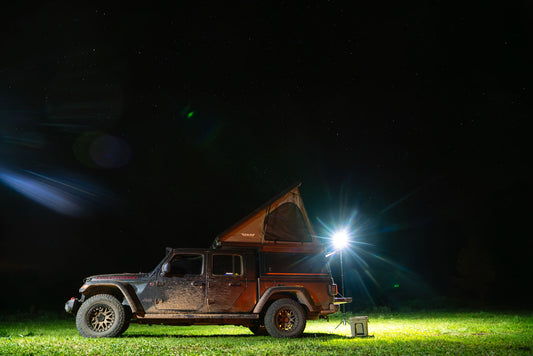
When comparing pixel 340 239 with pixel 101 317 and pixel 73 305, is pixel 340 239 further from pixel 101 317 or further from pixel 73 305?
pixel 73 305

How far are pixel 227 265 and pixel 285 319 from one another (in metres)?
1.88

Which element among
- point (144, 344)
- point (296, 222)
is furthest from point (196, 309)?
point (296, 222)

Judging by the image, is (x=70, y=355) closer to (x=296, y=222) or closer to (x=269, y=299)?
(x=269, y=299)

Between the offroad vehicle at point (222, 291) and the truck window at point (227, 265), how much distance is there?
0.08 ft

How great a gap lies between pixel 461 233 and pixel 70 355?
42.2 m

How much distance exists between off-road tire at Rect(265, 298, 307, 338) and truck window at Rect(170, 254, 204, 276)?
195cm

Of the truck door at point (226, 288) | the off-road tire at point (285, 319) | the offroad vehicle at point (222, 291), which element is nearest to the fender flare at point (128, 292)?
the offroad vehicle at point (222, 291)

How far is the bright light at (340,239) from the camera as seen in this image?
508 inches

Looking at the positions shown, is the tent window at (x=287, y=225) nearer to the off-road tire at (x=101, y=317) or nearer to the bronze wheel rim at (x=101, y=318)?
the off-road tire at (x=101, y=317)

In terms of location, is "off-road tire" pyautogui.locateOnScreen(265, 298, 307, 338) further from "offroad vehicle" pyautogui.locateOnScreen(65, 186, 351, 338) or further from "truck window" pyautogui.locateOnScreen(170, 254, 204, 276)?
"truck window" pyautogui.locateOnScreen(170, 254, 204, 276)

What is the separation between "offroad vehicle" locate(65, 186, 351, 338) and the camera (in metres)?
9.50

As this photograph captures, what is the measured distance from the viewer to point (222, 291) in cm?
988

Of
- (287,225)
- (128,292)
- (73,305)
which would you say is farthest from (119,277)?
(287,225)

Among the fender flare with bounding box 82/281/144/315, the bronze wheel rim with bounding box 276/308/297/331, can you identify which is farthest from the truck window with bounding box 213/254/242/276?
the fender flare with bounding box 82/281/144/315
